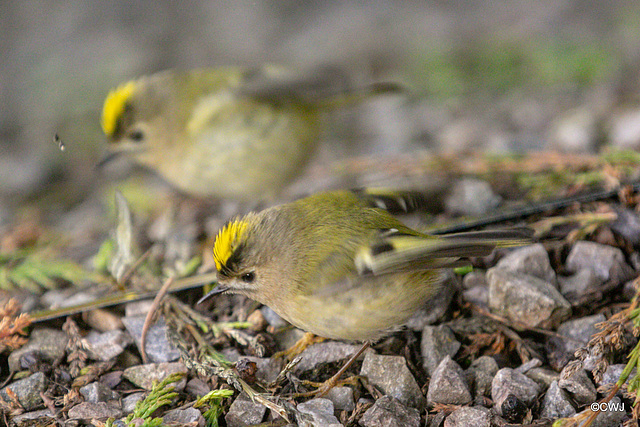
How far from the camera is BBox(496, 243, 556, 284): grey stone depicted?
69.1 inches

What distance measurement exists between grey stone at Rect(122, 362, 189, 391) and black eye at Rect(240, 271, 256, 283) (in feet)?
0.95

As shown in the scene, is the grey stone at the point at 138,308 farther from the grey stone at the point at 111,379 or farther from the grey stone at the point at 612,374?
the grey stone at the point at 612,374

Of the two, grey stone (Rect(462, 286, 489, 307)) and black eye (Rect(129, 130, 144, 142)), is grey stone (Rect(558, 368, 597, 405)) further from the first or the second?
black eye (Rect(129, 130, 144, 142))

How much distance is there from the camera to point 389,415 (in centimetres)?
136

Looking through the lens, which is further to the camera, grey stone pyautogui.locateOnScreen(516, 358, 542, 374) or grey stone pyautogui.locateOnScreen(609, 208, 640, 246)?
grey stone pyautogui.locateOnScreen(609, 208, 640, 246)

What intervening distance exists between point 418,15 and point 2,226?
3435mm

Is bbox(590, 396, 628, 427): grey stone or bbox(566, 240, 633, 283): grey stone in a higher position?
bbox(566, 240, 633, 283): grey stone

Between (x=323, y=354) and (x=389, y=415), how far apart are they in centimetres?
33

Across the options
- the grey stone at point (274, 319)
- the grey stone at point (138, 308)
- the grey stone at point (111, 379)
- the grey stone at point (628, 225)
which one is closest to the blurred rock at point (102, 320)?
the grey stone at point (138, 308)

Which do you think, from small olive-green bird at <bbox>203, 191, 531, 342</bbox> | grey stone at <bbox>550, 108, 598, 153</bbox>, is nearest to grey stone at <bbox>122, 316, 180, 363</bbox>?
small olive-green bird at <bbox>203, 191, 531, 342</bbox>

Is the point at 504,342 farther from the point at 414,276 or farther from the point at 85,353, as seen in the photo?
the point at 85,353

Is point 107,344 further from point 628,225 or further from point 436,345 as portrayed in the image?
point 628,225

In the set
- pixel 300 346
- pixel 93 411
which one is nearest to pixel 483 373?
pixel 300 346

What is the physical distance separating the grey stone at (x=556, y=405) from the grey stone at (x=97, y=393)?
3.54 feet
